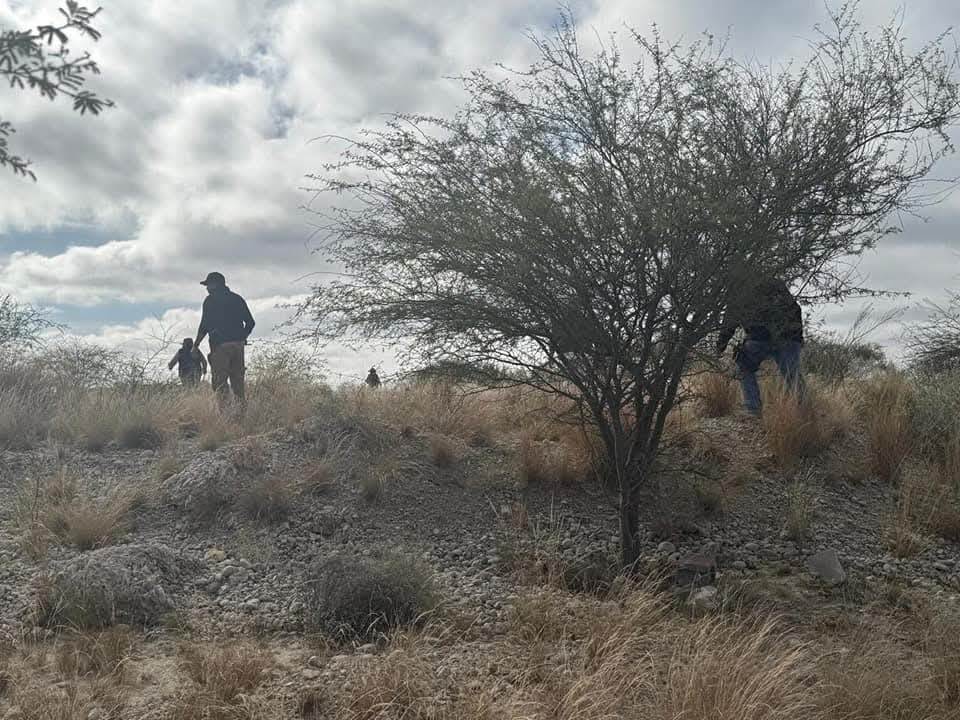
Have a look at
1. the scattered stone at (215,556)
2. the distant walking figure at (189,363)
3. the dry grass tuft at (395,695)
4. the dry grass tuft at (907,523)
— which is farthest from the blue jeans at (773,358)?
the distant walking figure at (189,363)

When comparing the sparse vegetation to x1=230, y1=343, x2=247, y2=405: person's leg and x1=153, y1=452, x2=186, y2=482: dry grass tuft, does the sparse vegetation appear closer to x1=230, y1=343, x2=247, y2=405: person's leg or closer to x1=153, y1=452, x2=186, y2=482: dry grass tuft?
x1=153, y1=452, x2=186, y2=482: dry grass tuft

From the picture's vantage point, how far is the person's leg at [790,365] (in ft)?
30.6

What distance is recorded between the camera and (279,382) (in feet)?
39.9

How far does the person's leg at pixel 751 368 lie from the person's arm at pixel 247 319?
250 inches

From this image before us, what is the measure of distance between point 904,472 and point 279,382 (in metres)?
7.75

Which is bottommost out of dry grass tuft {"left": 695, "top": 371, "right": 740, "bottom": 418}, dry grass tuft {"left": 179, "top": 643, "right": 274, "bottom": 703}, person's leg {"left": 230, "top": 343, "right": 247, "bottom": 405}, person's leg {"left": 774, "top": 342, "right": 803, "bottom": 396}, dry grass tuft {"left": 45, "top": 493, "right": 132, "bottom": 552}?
dry grass tuft {"left": 179, "top": 643, "right": 274, "bottom": 703}

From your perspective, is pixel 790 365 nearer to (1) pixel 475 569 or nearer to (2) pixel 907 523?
(2) pixel 907 523

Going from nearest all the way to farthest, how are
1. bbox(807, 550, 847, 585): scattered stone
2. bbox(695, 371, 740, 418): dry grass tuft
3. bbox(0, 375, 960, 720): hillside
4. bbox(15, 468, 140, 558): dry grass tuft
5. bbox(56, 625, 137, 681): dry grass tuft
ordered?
bbox(0, 375, 960, 720): hillside, bbox(56, 625, 137, 681): dry grass tuft, bbox(807, 550, 847, 585): scattered stone, bbox(15, 468, 140, 558): dry grass tuft, bbox(695, 371, 740, 418): dry grass tuft

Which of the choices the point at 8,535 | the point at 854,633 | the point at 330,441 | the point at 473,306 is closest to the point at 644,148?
the point at 473,306

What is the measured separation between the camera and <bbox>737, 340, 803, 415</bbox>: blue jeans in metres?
9.27

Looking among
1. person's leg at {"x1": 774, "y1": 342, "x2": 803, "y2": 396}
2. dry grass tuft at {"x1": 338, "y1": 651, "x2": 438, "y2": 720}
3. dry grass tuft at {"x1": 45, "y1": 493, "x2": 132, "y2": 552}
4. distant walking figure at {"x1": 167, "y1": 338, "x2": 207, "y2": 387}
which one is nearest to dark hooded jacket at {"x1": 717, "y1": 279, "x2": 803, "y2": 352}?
person's leg at {"x1": 774, "y1": 342, "x2": 803, "y2": 396}

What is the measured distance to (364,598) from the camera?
549 centimetres

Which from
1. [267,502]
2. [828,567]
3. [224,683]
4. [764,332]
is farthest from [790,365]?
[224,683]

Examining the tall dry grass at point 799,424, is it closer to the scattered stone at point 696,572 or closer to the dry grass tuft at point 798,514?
the dry grass tuft at point 798,514
